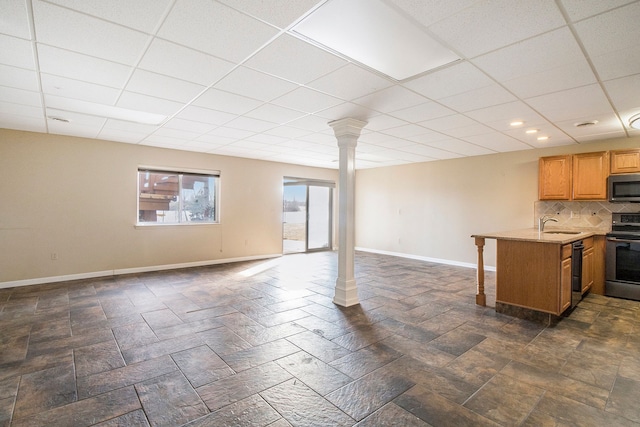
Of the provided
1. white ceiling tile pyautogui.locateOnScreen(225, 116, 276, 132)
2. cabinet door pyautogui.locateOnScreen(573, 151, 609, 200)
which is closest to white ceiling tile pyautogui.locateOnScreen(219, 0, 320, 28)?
white ceiling tile pyautogui.locateOnScreen(225, 116, 276, 132)

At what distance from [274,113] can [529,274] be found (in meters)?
3.75

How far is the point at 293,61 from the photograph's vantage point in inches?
96.6

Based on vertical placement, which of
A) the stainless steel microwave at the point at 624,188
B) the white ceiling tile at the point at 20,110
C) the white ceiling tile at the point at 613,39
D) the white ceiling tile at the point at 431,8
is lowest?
the stainless steel microwave at the point at 624,188

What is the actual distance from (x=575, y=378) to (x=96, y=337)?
4.35m

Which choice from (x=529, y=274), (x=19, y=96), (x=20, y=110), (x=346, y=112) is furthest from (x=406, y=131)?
(x=20, y=110)

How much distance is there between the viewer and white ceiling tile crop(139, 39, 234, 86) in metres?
2.30

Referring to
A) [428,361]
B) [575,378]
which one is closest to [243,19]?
[428,361]

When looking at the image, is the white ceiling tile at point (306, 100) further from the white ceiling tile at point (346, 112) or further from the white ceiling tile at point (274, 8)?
the white ceiling tile at point (274, 8)

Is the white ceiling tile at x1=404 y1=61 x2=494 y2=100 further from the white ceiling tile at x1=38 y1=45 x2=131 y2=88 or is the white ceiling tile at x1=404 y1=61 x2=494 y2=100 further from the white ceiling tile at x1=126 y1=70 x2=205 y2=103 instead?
the white ceiling tile at x1=38 y1=45 x2=131 y2=88

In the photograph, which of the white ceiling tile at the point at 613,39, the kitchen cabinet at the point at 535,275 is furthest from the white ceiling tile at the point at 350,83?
the kitchen cabinet at the point at 535,275

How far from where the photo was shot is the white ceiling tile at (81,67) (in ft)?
7.89

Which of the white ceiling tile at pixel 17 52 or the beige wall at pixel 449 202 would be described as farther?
the beige wall at pixel 449 202

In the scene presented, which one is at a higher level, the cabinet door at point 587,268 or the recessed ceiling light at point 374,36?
the recessed ceiling light at point 374,36

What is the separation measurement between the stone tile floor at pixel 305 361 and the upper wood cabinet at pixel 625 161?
2.02 meters
